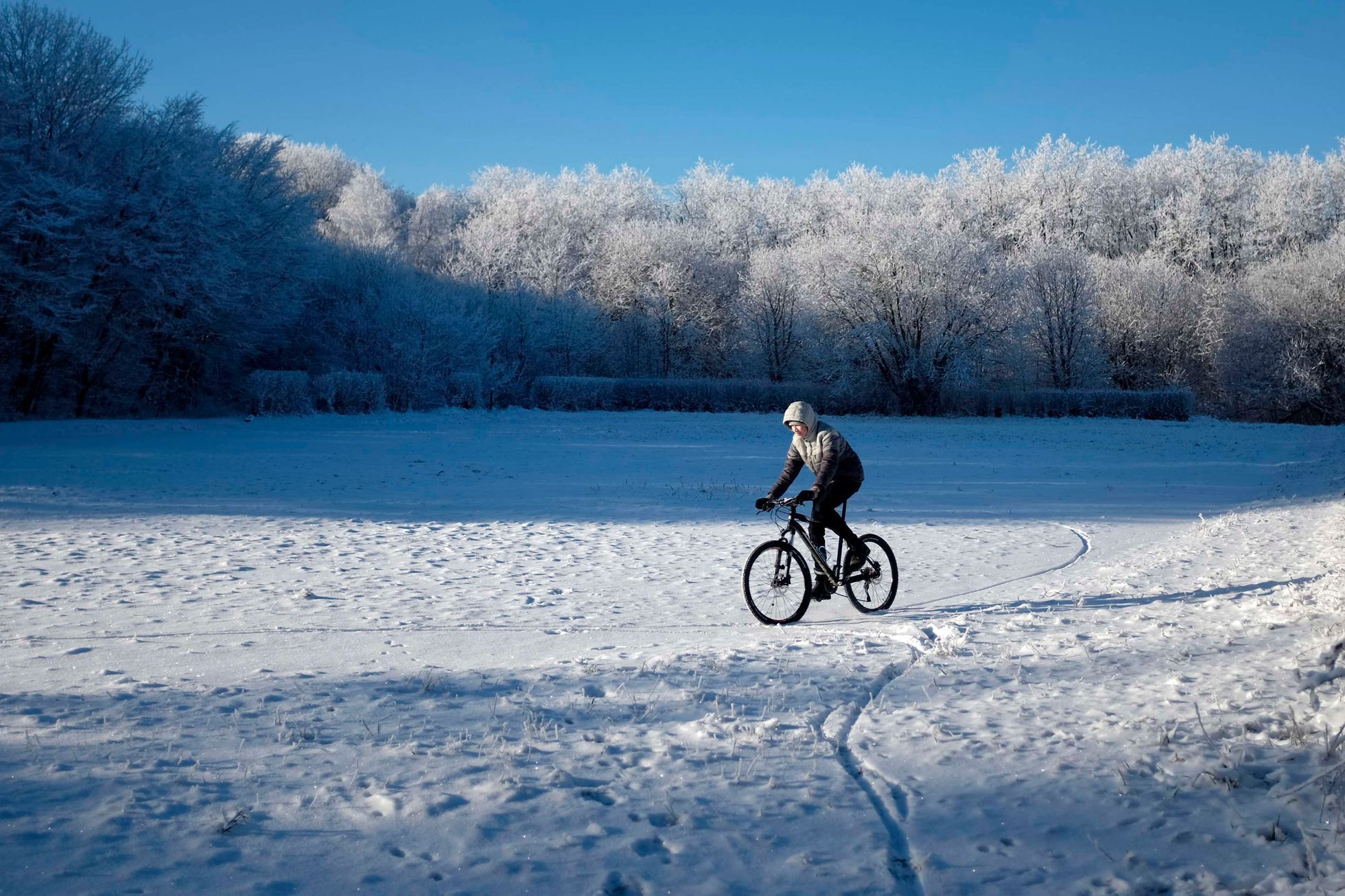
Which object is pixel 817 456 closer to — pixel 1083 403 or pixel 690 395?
pixel 690 395

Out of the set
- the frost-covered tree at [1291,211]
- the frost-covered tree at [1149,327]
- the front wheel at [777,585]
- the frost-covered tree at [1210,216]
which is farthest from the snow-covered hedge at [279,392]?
the frost-covered tree at [1291,211]

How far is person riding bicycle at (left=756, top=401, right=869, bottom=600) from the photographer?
24.9 ft

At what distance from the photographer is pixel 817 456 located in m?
7.70

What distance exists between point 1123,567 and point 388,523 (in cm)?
906

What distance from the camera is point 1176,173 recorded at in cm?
5547

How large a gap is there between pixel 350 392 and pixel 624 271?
77.8 feet

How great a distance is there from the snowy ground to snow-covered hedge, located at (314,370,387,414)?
2162cm

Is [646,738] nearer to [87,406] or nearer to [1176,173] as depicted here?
[87,406]

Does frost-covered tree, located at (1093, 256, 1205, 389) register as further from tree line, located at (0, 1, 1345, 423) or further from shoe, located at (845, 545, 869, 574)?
shoe, located at (845, 545, 869, 574)

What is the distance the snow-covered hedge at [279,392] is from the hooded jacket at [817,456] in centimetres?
2866

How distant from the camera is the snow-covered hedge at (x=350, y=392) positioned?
111 feet

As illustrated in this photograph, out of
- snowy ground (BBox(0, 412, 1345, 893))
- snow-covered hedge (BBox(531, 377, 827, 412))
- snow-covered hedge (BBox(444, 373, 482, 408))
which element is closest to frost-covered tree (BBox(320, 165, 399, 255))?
snow-covered hedge (BBox(444, 373, 482, 408))

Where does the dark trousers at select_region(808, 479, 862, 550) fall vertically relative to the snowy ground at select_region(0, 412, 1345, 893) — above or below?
above

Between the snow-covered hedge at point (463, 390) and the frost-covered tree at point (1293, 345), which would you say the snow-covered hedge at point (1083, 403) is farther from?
the snow-covered hedge at point (463, 390)
